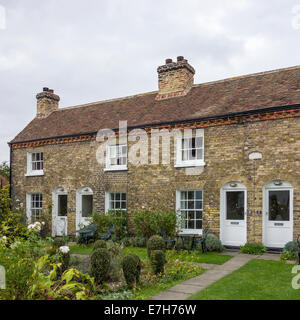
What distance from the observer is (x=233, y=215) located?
1421 centimetres

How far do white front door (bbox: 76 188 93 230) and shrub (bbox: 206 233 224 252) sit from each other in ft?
22.9

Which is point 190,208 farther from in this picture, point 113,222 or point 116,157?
point 116,157

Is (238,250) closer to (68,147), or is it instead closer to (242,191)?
(242,191)

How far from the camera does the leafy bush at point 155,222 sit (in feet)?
47.5

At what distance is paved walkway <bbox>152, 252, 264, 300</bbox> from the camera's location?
25.6ft

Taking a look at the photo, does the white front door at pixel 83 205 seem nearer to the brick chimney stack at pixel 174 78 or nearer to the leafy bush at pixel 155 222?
the leafy bush at pixel 155 222

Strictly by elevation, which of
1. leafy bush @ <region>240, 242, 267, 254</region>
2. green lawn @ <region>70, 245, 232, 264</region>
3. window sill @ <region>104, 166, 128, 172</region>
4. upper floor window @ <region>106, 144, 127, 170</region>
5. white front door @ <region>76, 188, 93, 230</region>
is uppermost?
upper floor window @ <region>106, 144, 127, 170</region>

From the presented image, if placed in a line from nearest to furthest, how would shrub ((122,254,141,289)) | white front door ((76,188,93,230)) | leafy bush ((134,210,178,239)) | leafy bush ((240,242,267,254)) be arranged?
shrub ((122,254,141,289)) < leafy bush ((240,242,267,254)) < leafy bush ((134,210,178,239)) < white front door ((76,188,93,230))

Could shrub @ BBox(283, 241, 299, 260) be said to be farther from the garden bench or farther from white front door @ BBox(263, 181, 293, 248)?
the garden bench

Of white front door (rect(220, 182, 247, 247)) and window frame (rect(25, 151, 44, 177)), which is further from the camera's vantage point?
window frame (rect(25, 151, 44, 177))

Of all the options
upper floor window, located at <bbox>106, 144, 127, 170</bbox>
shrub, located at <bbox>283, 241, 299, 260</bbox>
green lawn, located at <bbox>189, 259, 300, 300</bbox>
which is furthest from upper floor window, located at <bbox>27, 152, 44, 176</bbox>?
shrub, located at <bbox>283, 241, 299, 260</bbox>

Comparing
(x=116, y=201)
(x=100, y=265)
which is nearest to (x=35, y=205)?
(x=116, y=201)

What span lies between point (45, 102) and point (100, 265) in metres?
16.9
